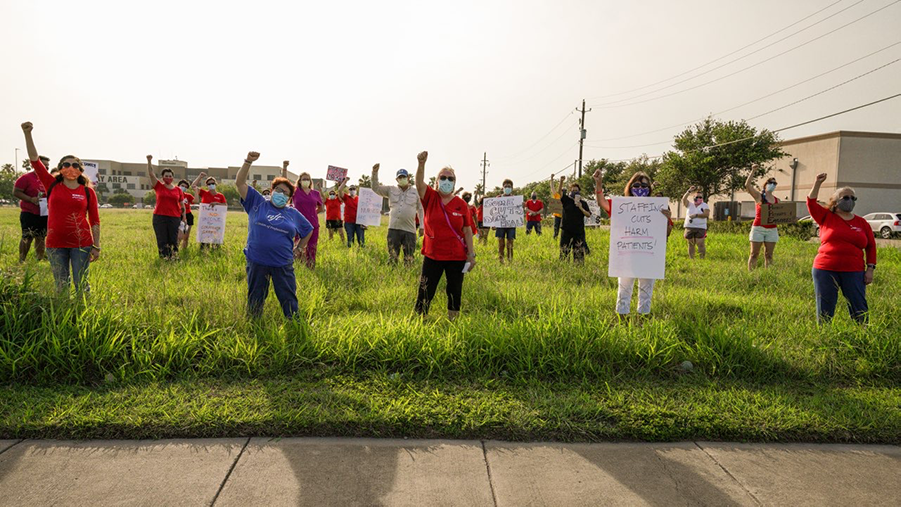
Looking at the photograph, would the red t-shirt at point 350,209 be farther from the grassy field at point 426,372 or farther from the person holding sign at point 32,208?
the grassy field at point 426,372

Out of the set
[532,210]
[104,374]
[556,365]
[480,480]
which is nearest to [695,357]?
[556,365]

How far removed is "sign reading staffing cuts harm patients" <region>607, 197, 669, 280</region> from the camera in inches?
220

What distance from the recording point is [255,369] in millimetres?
4262

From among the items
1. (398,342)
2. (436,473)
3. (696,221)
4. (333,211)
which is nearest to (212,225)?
(333,211)

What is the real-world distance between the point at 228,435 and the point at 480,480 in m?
1.75

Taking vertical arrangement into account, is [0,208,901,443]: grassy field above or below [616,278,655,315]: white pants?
below

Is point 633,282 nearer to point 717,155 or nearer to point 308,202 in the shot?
point 308,202

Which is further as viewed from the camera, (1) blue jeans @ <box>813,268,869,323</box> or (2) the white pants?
(2) the white pants

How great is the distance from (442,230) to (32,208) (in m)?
7.54

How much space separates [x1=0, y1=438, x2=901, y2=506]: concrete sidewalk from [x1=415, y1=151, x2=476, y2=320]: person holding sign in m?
2.34

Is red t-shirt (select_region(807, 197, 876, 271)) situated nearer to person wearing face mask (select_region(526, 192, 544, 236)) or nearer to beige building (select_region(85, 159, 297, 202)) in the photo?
person wearing face mask (select_region(526, 192, 544, 236))

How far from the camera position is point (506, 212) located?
11.8m

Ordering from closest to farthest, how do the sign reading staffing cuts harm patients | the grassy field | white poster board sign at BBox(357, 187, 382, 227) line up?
Answer: 1. the grassy field
2. the sign reading staffing cuts harm patients
3. white poster board sign at BBox(357, 187, 382, 227)

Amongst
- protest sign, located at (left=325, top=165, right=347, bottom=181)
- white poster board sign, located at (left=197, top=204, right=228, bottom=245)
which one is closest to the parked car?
protest sign, located at (left=325, top=165, right=347, bottom=181)
